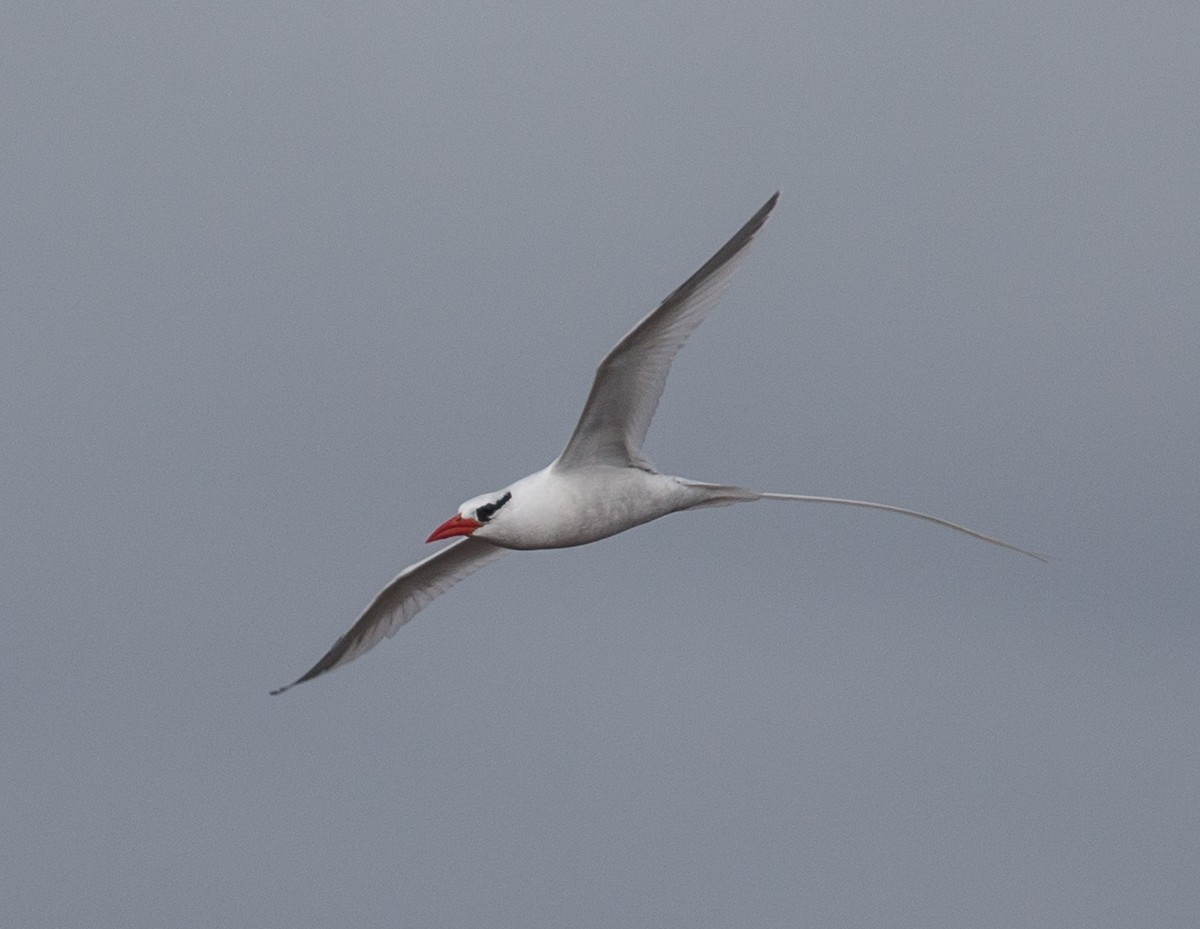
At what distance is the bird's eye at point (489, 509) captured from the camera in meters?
27.1

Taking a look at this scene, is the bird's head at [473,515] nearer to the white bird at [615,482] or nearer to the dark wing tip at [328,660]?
the white bird at [615,482]

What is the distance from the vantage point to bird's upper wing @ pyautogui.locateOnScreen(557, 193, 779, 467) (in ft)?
83.1

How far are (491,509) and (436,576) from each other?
560 centimetres

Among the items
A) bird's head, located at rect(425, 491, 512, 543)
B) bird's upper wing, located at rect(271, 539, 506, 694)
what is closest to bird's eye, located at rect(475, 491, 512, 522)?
bird's head, located at rect(425, 491, 512, 543)

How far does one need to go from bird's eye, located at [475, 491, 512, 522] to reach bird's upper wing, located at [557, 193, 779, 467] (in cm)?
93

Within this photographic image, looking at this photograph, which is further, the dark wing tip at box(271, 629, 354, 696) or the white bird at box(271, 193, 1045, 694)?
the dark wing tip at box(271, 629, 354, 696)

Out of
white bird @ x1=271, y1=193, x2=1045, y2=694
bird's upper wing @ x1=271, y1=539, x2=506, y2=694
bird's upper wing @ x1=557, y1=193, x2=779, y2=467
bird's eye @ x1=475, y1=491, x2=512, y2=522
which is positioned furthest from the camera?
bird's upper wing @ x1=271, y1=539, x2=506, y2=694

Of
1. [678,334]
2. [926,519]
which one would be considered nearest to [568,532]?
[678,334]

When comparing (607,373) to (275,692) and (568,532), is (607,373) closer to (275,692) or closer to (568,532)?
(568,532)

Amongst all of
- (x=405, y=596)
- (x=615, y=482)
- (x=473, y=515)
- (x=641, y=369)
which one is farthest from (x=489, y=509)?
Answer: (x=405, y=596)

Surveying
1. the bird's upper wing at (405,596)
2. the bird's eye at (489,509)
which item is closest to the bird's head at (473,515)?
the bird's eye at (489,509)

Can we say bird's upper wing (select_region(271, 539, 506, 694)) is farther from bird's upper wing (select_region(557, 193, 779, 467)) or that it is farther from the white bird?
bird's upper wing (select_region(557, 193, 779, 467))

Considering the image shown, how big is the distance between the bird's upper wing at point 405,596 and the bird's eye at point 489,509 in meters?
4.76

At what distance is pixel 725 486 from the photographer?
92.8 ft
